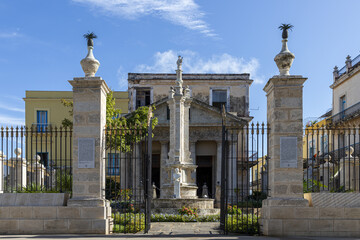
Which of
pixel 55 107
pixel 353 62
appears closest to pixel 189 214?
pixel 353 62

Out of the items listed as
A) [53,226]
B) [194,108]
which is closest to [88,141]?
[53,226]

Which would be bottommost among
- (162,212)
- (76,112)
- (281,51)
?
(162,212)

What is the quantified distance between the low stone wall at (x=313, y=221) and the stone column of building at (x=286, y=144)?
141mm

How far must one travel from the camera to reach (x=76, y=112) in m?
10.5

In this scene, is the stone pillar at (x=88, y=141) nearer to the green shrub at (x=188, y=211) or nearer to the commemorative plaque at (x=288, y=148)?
the commemorative plaque at (x=288, y=148)

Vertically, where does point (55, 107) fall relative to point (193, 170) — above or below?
above

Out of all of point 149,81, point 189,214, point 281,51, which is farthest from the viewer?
point 149,81

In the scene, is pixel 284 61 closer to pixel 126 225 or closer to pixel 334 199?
pixel 334 199

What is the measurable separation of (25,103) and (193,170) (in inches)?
807

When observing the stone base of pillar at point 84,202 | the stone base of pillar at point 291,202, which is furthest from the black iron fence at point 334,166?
the stone base of pillar at point 84,202

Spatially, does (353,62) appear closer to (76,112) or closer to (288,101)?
(288,101)

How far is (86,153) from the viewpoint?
34.5 ft

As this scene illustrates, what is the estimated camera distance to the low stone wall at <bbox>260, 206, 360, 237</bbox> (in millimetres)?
10039

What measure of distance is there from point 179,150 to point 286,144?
913cm
